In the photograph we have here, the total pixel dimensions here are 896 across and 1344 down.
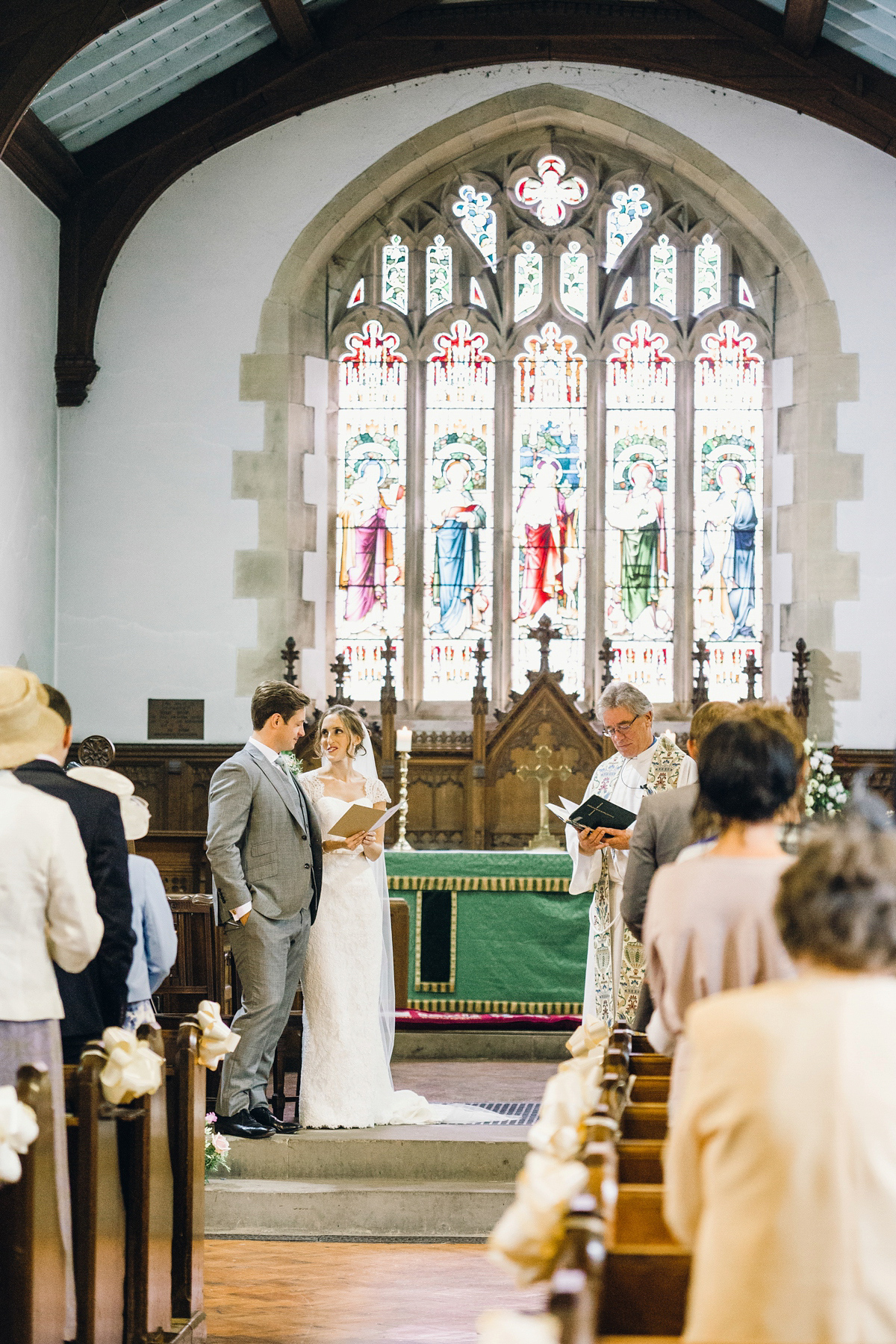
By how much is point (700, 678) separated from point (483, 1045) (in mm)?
2598

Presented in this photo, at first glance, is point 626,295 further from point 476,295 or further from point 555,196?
point 476,295

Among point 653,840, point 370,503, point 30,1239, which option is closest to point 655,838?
point 653,840

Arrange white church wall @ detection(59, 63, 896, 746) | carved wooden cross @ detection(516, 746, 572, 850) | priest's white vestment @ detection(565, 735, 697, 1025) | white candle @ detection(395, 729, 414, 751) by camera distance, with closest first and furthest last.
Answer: priest's white vestment @ detection(565, 735, 697, 1025)
white candle @ detection(395, 729, 414, 751)
carved wooden cross @ detection(516, 746, 572, 850)
white church wall @ detection(59, 63, 896, 746)

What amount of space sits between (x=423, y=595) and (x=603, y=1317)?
763 centimetres

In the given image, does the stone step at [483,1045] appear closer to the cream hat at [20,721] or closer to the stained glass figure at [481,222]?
the cream hat at [20,721]

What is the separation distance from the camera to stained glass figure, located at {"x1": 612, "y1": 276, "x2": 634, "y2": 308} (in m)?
9.59

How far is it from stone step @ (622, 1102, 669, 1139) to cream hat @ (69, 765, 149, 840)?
1.36m

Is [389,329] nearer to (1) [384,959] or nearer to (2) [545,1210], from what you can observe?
(1) [384,959]

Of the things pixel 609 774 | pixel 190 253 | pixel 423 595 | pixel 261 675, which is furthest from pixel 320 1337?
pixel 190 253

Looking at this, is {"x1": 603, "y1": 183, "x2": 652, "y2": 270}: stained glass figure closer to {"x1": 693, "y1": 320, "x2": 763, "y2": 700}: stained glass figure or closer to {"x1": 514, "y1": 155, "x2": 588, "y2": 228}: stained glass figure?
{"x1": 514, "y1": 155, "x2": 588, "y2": 228}: stained glass figure

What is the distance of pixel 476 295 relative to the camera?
31.7ft

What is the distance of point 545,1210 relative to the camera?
1.82 metres

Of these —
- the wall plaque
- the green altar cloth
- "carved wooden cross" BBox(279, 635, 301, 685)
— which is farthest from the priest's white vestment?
the wall plaque

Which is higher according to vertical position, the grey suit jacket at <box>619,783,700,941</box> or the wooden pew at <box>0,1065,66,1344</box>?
the grey suit jacket at <box>619,783,700,941</box>
